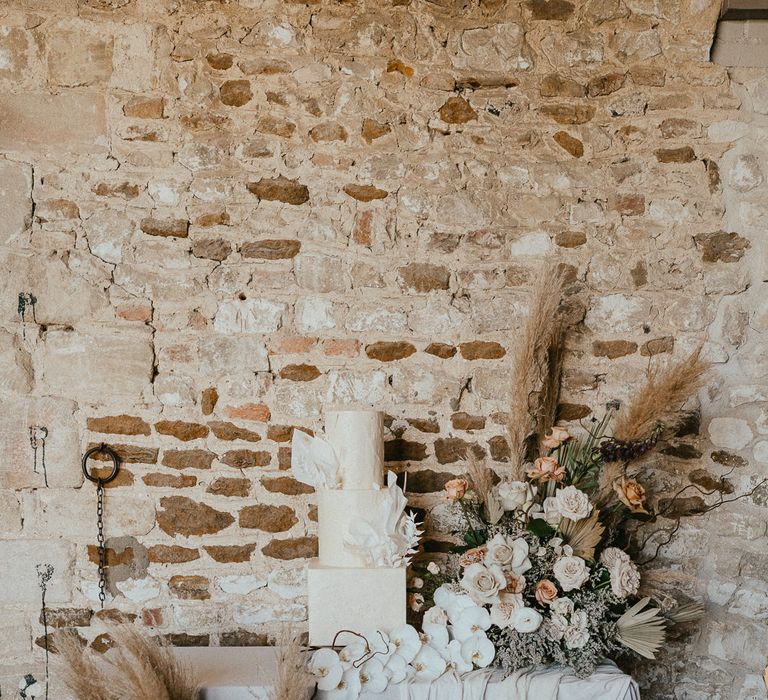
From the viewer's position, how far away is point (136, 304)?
2746 mm

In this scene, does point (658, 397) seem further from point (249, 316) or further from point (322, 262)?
point (249, 316)

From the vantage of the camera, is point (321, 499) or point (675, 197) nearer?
point (321, 499)

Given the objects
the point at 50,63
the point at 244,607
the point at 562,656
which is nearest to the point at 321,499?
the point at 244,607

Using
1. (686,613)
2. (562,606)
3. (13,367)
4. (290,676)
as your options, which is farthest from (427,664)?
(13,367)

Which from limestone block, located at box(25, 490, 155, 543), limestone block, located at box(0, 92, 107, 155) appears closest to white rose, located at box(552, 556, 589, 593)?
limestone block, located at box(25, 490, 155, 543)

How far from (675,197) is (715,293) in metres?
0.39

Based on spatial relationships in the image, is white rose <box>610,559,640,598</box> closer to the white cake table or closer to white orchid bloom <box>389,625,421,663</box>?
the white cake table

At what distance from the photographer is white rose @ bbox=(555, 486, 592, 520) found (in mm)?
2285

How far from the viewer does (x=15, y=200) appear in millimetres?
2740

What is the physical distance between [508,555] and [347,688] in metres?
0.60

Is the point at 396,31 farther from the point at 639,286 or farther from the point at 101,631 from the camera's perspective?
the point at 101,631

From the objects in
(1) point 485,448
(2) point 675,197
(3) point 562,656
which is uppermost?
(2) point 675,197

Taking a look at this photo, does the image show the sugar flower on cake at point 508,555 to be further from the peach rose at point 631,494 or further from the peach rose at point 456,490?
the peach rose at point 631,494

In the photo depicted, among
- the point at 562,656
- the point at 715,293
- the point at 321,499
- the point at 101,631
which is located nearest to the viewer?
the point at 562,656
